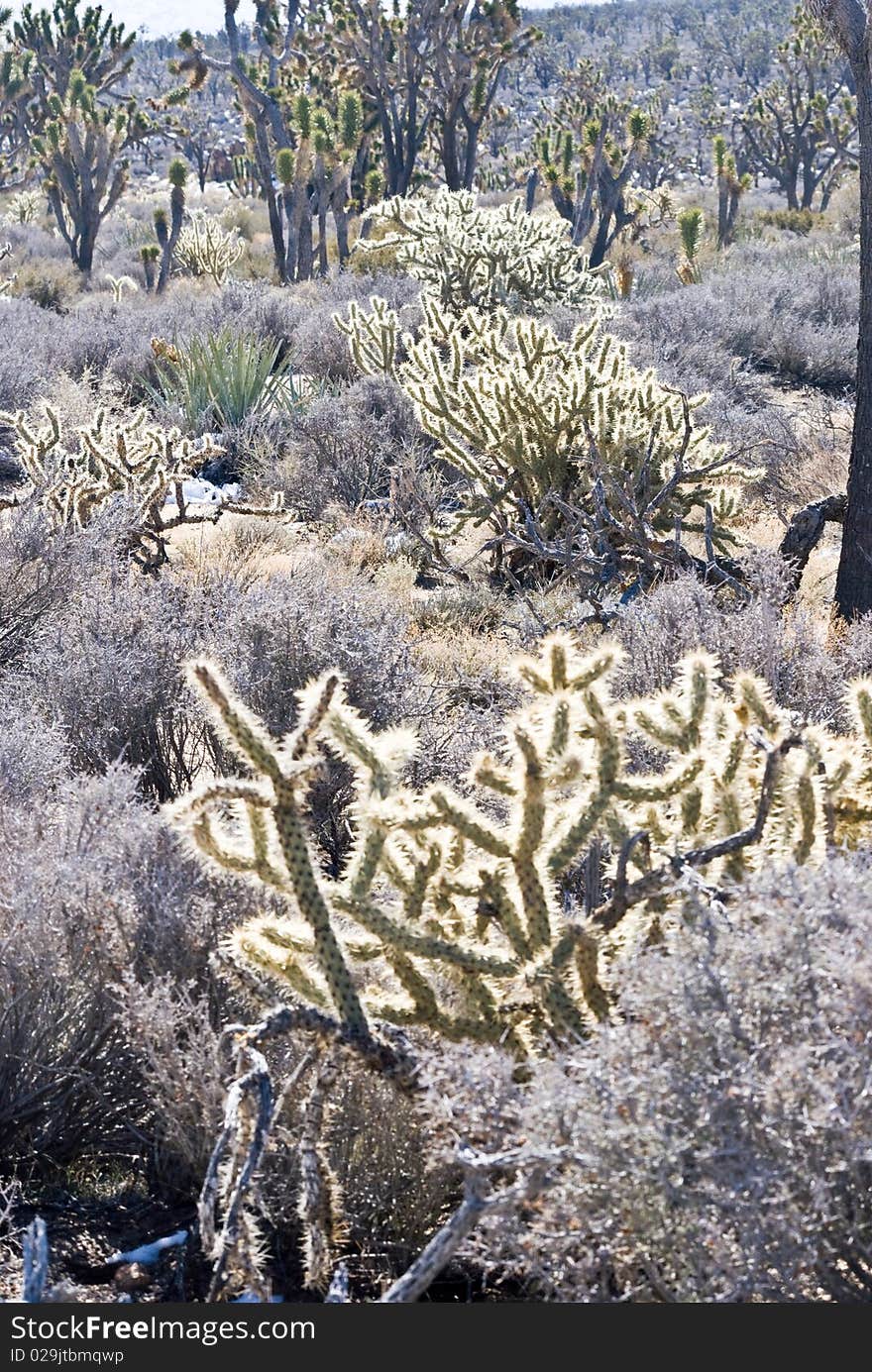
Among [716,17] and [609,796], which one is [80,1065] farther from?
[716,17]

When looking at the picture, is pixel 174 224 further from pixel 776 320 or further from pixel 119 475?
pixel 119 475

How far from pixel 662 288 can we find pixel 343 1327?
22.7 meters

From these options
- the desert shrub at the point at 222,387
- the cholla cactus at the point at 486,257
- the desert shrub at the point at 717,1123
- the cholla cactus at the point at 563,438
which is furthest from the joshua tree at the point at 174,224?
the desert shrub at the point at 717,1123

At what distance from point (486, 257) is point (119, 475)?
23.7 ft

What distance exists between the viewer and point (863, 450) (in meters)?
6.44

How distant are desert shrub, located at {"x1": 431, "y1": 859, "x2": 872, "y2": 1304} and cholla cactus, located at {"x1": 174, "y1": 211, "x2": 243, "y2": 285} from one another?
26.0 metres

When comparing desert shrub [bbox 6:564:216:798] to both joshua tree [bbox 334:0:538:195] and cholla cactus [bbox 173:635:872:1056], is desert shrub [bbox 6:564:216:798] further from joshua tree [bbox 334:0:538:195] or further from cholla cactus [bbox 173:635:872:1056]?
joshua tree [bbox 334:0:538:195]

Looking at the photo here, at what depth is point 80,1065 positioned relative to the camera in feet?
10.5

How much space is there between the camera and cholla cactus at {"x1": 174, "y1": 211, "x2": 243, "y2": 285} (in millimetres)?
27578

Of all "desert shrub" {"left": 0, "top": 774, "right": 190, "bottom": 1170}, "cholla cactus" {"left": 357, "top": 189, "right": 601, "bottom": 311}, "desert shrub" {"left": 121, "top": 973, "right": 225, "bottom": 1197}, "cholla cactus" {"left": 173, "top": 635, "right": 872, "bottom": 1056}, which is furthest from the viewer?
"cholla cactus" {"left": 357, "top": 189, "right": 601, "bottom": 311}

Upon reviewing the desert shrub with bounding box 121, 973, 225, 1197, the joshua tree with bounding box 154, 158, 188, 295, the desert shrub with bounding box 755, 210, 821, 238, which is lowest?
the desert shrub with bounding box 121, 973, 225, 1197

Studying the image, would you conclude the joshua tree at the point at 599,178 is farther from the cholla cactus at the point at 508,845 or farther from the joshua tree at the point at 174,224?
the cholla cactus at the point at 508,845

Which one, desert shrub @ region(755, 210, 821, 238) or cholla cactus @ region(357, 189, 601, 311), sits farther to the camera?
desert shrub @ region(755, 210, 821, 238)

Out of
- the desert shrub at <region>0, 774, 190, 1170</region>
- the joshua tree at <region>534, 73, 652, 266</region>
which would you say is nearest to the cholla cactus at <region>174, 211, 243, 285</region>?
the joshua tree at <region>534, 73, 652, 266</region>
